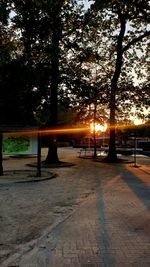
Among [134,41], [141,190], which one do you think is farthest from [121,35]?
[141,190]

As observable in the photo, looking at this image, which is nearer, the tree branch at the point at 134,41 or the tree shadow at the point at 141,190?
the tree shadow at the point at 141,190

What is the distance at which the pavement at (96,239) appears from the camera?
238 inches

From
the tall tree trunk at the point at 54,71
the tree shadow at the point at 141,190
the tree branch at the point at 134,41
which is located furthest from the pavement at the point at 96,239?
the tree branch at the point at 134,41

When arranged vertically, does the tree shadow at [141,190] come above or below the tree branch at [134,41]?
below

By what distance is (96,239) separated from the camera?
735 centimetres

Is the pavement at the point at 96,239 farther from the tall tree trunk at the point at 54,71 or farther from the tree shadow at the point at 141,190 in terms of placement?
the tall tree trunk at the point at 54,71

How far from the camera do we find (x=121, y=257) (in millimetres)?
6227

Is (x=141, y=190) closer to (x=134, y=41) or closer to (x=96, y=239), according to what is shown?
(x=96, y=239)

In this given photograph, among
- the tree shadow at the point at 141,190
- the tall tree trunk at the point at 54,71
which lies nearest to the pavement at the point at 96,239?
the tree shadow at the point at 141,190

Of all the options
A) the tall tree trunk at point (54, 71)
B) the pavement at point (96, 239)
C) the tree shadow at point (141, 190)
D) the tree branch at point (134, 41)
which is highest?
the tree branch at point (134, 41)

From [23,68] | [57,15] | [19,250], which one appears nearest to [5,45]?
[23,68]

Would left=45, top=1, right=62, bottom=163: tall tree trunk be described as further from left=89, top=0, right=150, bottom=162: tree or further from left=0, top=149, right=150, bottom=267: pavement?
left=0, top=149, right=150, bottom=267: pavement

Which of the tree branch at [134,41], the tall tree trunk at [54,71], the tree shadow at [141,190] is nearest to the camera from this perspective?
the tree shadow at [141,190]

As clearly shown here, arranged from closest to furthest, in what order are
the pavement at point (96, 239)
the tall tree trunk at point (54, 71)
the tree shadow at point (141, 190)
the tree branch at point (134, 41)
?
the pavement at point (96, 239) < the tree shadow at point (141, 190) < the tall tree trunk at point (54, 71) < the tree branch at point (134, 41)
